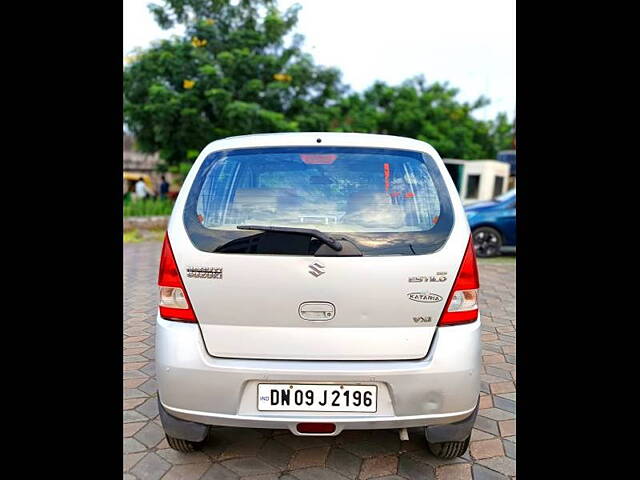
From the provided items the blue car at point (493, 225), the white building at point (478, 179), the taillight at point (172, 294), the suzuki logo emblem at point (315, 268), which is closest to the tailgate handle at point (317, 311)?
the suzuki logo emblem at point (315, 268)

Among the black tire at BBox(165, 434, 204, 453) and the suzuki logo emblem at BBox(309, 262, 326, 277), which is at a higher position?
the suzuki logo emblem at BBox(309, 262, 326, 277)

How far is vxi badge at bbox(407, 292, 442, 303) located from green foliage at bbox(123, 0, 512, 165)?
10.9 m

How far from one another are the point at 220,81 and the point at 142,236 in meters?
4.54

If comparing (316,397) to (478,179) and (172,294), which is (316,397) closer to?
(172,294)

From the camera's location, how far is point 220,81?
41.8 ft

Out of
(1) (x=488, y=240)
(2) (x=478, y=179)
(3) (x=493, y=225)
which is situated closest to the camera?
(3) (x=493, y=225)

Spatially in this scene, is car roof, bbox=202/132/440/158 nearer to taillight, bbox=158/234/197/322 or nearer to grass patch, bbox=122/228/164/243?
taillight, bbox=158/234/197/322

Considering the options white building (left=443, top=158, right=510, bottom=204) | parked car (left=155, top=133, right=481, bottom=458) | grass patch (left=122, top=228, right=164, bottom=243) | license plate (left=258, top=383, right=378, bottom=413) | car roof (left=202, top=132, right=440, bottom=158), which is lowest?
→ license plate (left=258, top=383, right=378, bottom=413)

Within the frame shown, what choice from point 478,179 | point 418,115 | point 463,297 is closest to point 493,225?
point 478,179

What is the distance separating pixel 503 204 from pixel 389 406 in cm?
776

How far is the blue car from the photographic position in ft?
29.1

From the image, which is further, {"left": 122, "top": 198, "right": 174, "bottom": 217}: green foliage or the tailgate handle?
{"left": 122, "top": 198, "right": 174, "bottom": 217}: green foliage

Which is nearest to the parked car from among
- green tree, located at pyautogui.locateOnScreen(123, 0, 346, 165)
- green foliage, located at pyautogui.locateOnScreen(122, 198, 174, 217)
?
green tree, located at pyautogui.locateOnScreen(123, 0, 346, 165)

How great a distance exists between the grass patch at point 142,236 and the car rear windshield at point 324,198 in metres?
9.55
